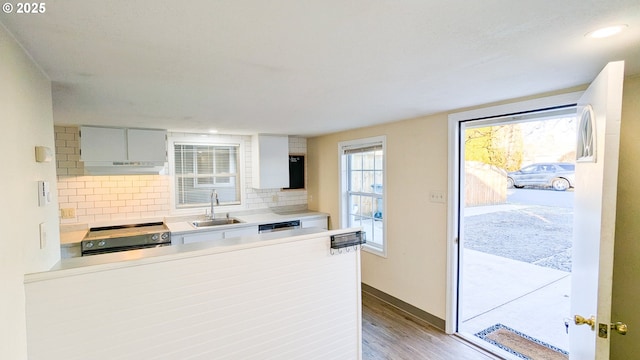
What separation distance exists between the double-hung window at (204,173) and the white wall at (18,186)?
2.76m

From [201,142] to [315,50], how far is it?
3.43m

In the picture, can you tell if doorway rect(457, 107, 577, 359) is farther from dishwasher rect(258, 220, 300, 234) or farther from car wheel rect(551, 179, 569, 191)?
dishwasher rect(258, 220, 300, 234)

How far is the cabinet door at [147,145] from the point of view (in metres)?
3.50

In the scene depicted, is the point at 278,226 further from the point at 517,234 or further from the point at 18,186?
the point at 517,234

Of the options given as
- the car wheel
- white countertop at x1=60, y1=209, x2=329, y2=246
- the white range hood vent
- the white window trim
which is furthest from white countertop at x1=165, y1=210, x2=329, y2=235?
the car wheel

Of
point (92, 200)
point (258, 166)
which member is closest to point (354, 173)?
point (258, 166)

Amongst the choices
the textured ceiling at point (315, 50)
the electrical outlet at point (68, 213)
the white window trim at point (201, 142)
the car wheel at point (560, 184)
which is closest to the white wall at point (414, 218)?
the textured ceiling at point (315, 50)

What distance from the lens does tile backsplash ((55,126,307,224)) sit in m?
3.47

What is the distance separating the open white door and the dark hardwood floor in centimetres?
125

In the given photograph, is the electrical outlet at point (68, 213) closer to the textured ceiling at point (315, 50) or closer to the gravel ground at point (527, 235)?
the textured ceiling at point (315, 50)

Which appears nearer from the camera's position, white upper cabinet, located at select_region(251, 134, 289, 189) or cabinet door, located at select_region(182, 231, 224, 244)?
→ cabinet door, located at select_region(182, 231, 224, 244)

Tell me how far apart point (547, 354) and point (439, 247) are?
49.0 inches

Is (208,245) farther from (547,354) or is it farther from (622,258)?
(547,354)

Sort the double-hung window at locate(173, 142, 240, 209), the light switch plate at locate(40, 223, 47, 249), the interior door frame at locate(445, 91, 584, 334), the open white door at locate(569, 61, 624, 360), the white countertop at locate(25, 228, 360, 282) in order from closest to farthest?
the open white door at locate(569, 61, 624, 360), the white countertop at locate(25, 228, 360, 282), the light switch plate at locate(40, 223, 47, 249), the interior door frame at locate(445, 91, 584, 334), the double-hung window at locate(173, 142, 240, 209)
